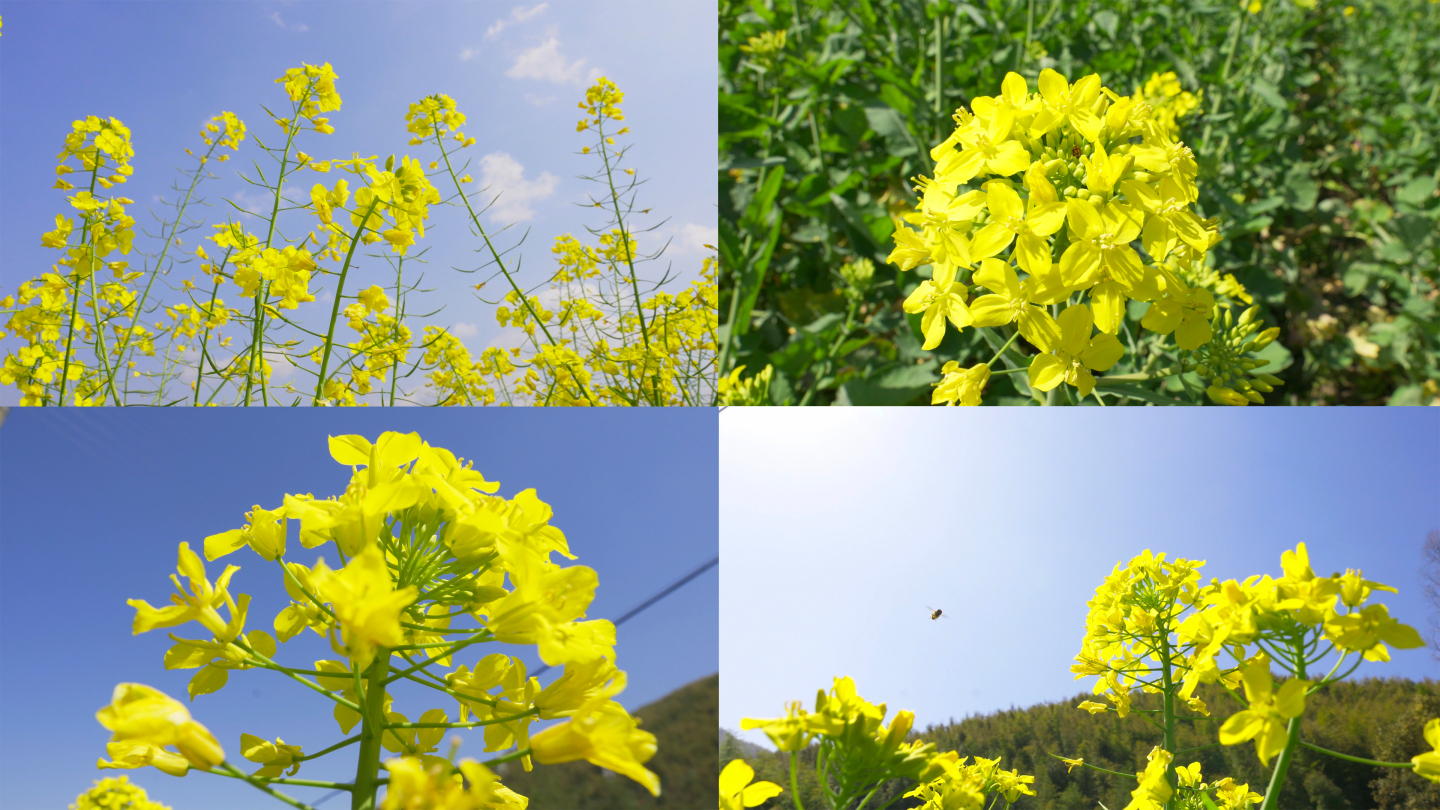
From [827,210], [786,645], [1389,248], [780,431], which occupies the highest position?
[827,210]

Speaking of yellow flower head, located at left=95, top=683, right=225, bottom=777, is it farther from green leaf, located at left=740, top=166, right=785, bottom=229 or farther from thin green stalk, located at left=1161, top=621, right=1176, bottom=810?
green leaf, located at left=740, top=166, right=785, bottom=229

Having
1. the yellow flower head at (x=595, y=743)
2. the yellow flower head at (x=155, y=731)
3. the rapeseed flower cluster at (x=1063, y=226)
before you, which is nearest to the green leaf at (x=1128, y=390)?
the rapeseed flower cluster at (x=1063, y=226)

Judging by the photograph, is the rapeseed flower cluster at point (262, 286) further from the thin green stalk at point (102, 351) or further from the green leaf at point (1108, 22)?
the green leaf at point (1108, 22)

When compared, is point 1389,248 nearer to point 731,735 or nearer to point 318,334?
point 731,735

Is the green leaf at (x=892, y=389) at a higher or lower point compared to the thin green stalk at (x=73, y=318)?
lower

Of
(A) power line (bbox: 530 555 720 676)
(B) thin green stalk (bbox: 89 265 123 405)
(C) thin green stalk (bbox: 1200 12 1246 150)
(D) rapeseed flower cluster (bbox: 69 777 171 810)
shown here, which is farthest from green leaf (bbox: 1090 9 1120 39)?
(D) rapeseed flower cluster (bbox: 69 777 171 810)

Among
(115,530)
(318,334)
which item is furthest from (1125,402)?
(115,530)
